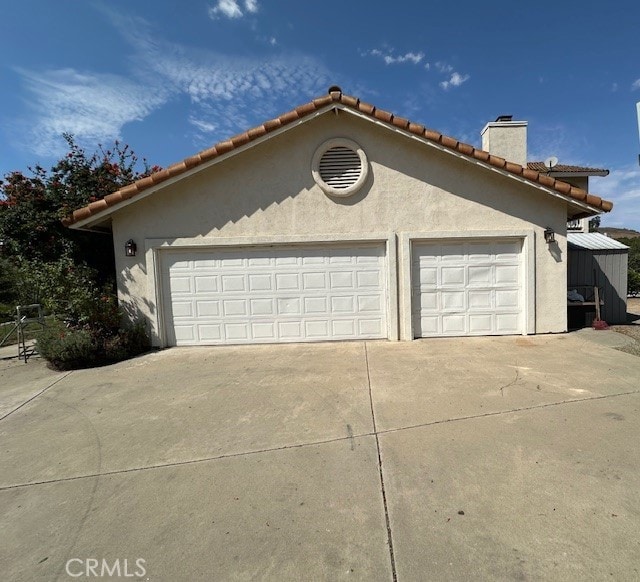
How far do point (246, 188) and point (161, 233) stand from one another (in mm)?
2038

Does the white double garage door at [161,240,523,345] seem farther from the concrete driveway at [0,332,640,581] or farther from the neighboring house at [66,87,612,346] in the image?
the concrete driveway at [0,332,640,581]

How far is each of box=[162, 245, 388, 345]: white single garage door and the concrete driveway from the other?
242cm

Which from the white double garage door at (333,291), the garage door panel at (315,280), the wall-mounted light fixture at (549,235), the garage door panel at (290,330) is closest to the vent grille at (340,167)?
the white double garage door at (333,291)

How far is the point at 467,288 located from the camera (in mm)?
7719

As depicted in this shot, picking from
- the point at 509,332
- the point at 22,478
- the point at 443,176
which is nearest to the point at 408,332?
the point at 509,332

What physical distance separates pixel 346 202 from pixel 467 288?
316 centimetres

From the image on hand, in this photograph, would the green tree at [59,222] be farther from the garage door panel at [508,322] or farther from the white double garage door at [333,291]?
the garage door panel at [508,322]

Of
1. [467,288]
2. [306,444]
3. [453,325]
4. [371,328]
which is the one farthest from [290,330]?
[306,444]

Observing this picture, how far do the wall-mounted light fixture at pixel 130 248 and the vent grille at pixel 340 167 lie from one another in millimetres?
4194

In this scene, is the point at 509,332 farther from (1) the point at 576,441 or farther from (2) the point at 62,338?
(2) the point at 62,338

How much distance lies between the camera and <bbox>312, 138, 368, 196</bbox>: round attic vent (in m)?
7.50

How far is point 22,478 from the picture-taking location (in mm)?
3105

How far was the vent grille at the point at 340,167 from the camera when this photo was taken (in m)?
7.57
